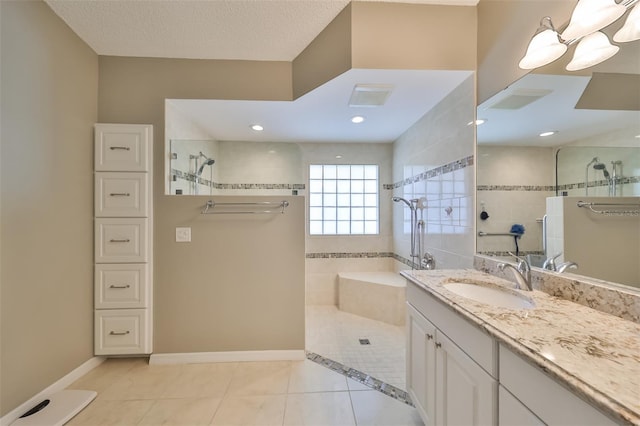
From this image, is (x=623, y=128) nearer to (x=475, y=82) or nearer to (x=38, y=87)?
(x=475, y=82)

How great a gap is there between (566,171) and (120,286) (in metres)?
3.08

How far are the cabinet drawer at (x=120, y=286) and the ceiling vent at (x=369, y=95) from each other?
2.25 meters

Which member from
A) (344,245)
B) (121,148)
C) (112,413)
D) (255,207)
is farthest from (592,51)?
(112,413)

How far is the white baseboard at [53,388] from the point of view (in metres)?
1.52

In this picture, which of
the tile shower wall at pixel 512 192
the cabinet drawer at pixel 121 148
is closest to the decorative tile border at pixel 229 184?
the cabinet drawer at pixel 121 148

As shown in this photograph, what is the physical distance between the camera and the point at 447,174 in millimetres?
2168

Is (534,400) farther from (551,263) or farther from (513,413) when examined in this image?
(551,263)

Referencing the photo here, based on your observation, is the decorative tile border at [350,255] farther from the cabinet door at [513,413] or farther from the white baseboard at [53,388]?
the cabinet door at [513,413]

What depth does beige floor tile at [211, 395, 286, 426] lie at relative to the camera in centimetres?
158

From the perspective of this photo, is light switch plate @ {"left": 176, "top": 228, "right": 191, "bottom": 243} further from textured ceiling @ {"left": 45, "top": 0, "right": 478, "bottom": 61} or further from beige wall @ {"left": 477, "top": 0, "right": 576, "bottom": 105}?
beige wall @ {"left": 477, "top": 0, "right": 576, "bottom": 105}

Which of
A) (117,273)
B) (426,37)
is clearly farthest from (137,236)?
(426,37)

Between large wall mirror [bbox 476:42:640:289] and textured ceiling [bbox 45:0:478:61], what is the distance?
37.3 inches

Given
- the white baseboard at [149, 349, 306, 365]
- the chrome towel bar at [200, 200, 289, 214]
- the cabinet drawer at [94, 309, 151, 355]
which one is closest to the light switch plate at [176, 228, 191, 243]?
the chrome towel bar at [200, 200, 289, 214]

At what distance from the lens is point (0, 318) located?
1.47 metres
